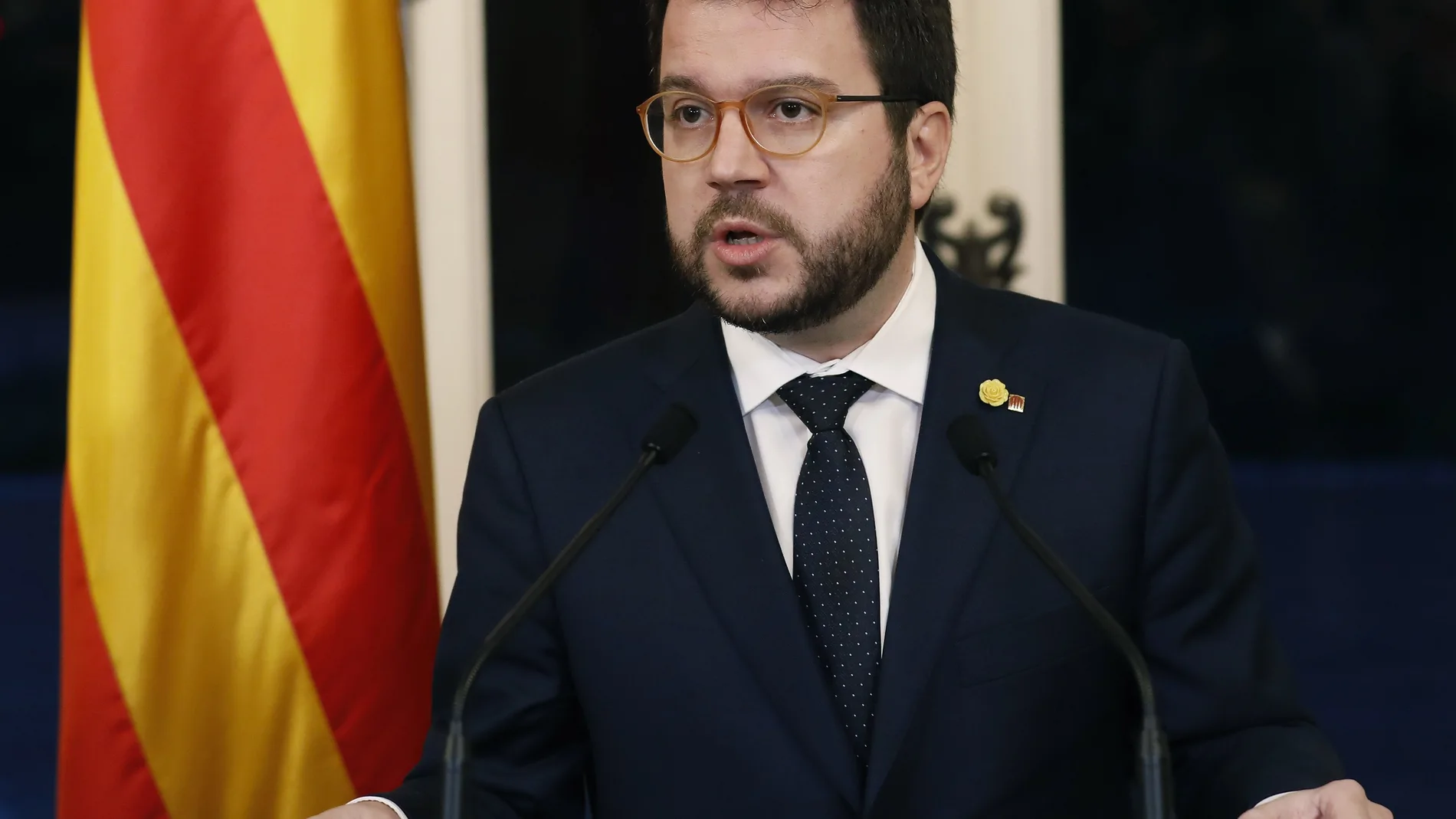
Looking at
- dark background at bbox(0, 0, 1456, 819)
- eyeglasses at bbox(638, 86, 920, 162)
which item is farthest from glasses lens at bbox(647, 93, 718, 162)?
dark background at bbox(0, 0, 1456, 819)

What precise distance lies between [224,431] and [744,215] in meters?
0.65

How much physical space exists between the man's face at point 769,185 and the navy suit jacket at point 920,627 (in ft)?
0.46

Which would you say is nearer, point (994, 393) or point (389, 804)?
point (389, 804)

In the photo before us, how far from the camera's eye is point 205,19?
63.4 inches

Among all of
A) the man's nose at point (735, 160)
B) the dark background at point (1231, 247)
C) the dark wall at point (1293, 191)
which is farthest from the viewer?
the dark wall at point (1293, 191)

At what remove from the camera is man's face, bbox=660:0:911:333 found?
1288 mm

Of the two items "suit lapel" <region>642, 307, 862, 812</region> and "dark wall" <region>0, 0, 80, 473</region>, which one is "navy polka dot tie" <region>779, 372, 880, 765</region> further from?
"dark wall" <region>0, 0, 80, 473</region>

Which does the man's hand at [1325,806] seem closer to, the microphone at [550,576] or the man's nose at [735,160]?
the microphone at [550,576]

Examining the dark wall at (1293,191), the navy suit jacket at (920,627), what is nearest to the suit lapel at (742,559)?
the navy suit jacket at (920,627)

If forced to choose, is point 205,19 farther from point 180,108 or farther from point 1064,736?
point 1064,736

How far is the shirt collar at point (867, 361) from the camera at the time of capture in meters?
1.40

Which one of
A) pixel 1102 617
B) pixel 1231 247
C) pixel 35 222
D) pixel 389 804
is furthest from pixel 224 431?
pixel 35 222

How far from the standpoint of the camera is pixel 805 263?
1.30 metres

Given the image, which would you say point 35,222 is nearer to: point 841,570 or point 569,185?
point 569,185
